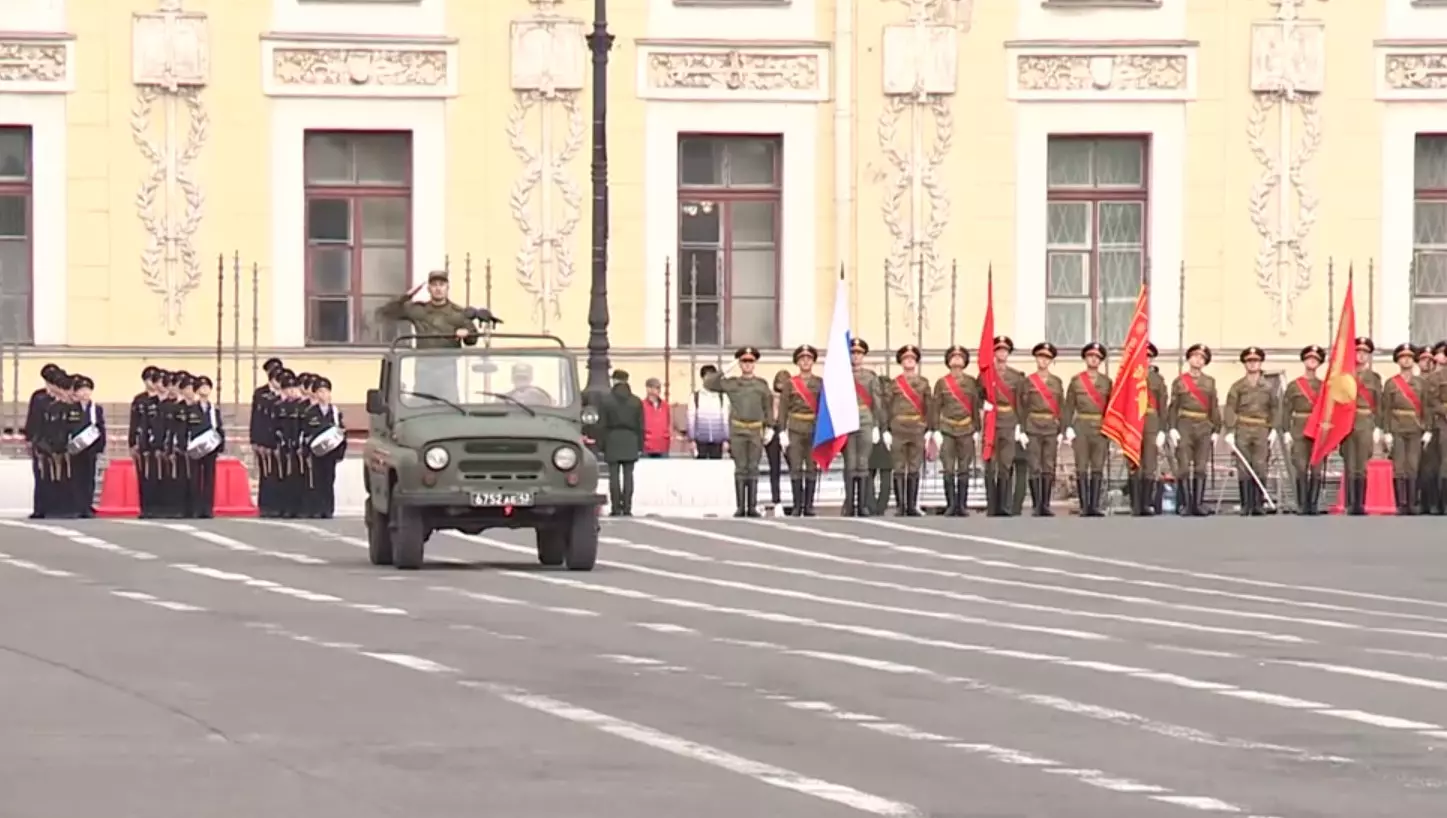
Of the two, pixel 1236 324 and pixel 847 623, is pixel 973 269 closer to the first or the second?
pixel 1236 324

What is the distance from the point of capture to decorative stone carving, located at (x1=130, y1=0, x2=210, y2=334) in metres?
43.6

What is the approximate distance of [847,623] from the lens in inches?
887

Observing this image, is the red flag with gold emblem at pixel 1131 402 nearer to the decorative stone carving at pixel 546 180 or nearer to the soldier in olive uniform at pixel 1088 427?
the soldier in olive uniform at pixel 1088 427

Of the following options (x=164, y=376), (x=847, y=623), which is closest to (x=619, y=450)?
(x=164, y=376)

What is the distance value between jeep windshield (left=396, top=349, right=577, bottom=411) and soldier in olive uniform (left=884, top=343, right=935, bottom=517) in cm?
1010

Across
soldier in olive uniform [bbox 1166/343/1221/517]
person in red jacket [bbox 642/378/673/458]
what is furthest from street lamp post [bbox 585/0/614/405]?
soldier in olive uniform [bbox 1166/343/1221/517]

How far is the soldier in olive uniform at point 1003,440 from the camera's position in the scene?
125ft

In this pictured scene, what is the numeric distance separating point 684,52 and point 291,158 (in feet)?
16.3

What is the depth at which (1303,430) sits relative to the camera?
3903 cm

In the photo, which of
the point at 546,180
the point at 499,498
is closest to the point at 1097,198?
the point at 546,180

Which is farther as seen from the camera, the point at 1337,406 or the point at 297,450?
the point at 1337,406

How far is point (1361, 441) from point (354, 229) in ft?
42.8

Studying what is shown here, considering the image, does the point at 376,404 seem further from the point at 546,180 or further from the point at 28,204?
the point at 28,204

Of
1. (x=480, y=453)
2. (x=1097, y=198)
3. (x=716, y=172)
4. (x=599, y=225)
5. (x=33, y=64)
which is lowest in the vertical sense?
(x=480, y=453)
